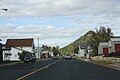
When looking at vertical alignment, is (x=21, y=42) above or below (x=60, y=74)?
above

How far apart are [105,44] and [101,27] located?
2025 cm

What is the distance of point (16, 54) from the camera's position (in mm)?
126625

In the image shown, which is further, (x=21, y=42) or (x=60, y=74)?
(x=21, y=42)

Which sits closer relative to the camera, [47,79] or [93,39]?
[47,79]

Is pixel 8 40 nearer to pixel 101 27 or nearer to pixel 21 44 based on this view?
pixel 21 44

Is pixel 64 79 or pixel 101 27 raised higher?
pixel 101 27

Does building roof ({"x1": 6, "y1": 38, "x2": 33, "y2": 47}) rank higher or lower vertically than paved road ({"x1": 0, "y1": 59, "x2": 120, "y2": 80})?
higher

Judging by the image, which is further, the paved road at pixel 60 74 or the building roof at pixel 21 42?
the building roof at pixel 21 42

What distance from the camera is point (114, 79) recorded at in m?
23.2

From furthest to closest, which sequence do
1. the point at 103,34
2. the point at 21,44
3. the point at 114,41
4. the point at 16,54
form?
the point at 21,44, the point at 103,34, the point at 16,54, the point at 114,41

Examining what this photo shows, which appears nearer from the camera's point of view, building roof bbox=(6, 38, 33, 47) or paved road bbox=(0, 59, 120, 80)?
paved road bbox=(0, 59, 120, 80)

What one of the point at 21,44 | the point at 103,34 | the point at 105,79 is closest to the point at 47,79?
the point at 105,79

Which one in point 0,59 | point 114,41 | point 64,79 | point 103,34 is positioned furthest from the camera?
point 103,34

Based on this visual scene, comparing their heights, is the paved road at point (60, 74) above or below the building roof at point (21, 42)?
below
